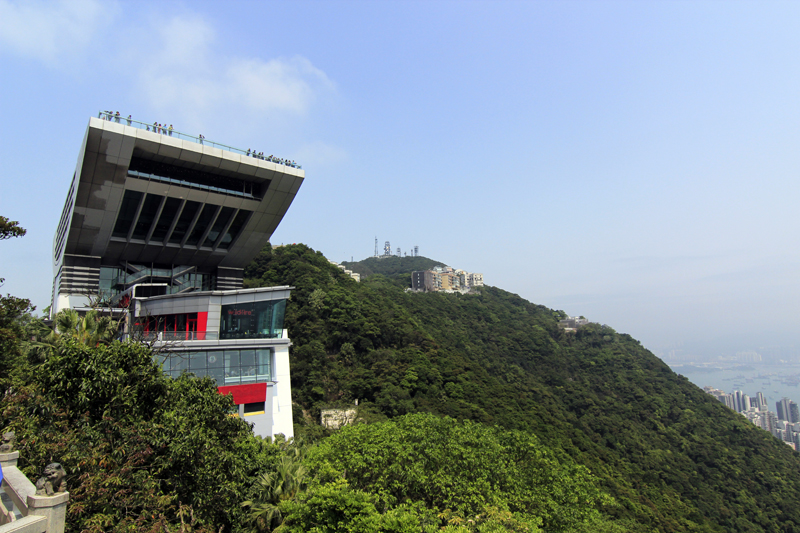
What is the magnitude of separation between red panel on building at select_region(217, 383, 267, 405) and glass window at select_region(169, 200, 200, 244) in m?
13.3

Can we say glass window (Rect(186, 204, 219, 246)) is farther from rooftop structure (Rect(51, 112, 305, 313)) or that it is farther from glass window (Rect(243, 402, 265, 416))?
glass window (Rect(243, 402, 265, 416))

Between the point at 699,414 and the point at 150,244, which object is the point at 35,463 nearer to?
the point at 150,244

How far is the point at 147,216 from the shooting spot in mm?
32594

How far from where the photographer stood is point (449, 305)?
108 metres

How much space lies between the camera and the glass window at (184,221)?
33125mm

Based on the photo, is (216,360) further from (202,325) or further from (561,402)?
(561,402)

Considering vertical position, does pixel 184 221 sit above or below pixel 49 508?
above

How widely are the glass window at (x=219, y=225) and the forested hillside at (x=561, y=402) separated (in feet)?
55.6

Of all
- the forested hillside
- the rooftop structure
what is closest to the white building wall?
the forested hillside

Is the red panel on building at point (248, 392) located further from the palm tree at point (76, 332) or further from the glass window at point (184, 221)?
the glass window at point (184, 221)

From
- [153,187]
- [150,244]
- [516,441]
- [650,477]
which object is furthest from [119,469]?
[650,477]

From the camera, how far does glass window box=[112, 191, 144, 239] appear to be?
3056cm

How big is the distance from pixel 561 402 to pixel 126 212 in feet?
221

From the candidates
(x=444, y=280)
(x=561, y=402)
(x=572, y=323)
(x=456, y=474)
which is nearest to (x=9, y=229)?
(x=456, y=474)
